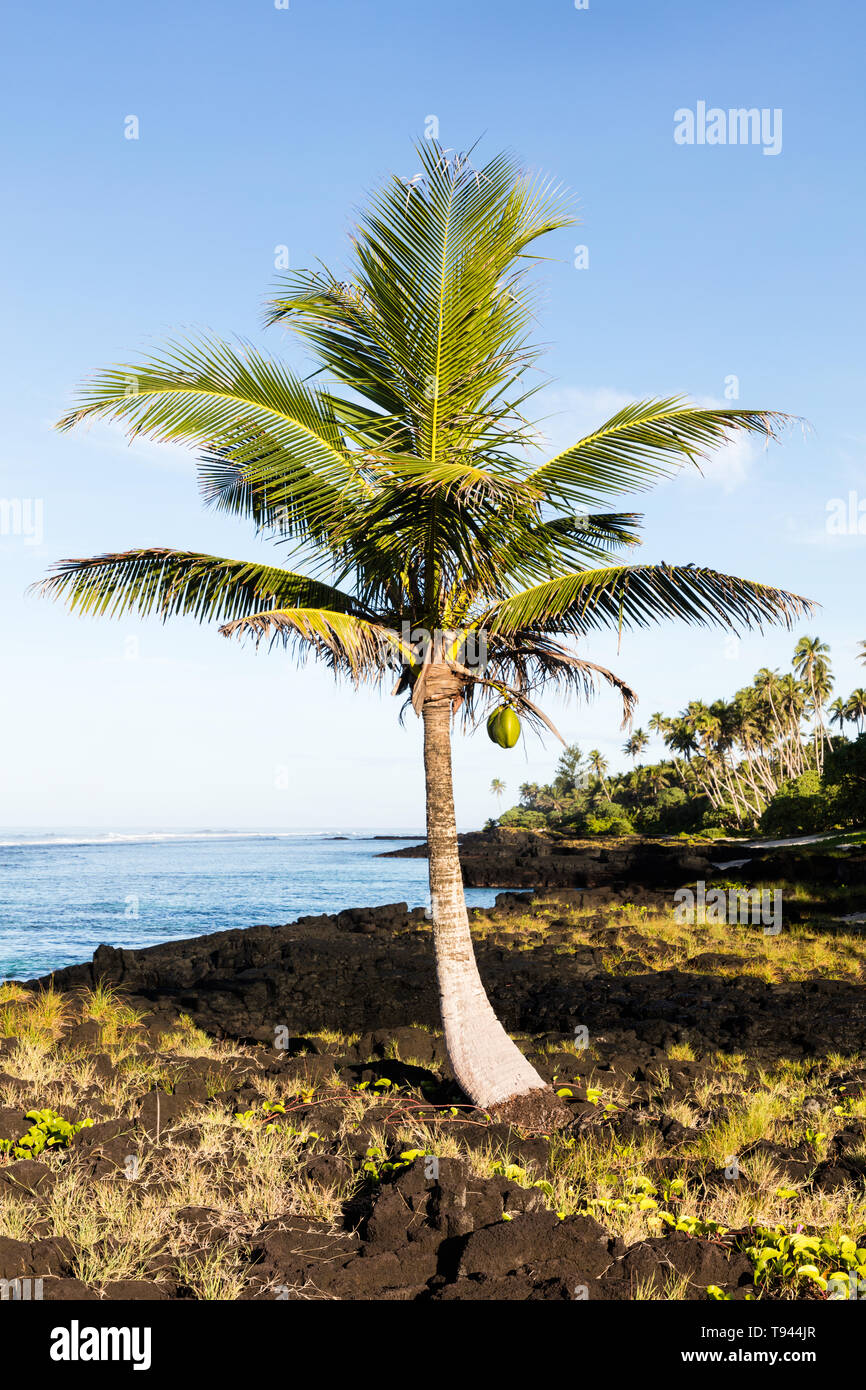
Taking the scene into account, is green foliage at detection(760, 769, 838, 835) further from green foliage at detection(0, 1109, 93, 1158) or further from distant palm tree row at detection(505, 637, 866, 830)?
green foliage at detection(0, 1109, 93, 1158)

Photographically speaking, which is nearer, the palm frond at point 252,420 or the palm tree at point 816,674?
the palm frond at point 252,420

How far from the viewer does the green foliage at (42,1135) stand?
21.2ft

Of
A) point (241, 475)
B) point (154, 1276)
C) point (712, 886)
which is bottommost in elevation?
point (712, 886)

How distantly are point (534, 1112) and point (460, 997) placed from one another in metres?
1.06

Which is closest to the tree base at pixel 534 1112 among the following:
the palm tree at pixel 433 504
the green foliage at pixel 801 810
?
the palm tree at pixel 433 504

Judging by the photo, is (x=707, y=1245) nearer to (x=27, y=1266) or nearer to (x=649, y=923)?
(x=27, y=1266)

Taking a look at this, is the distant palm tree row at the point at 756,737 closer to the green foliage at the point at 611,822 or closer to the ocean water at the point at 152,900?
the green foliage at the point at 611,822

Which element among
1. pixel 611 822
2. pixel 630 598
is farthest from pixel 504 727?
pixel 611 822

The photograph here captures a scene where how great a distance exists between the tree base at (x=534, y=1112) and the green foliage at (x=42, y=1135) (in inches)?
127

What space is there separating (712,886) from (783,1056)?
75.9 feet

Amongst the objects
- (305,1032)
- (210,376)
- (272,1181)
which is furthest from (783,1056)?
(210,376)

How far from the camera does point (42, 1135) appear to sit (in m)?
6.64

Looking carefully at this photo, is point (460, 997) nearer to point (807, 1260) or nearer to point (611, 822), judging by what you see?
point (807, 1260)
